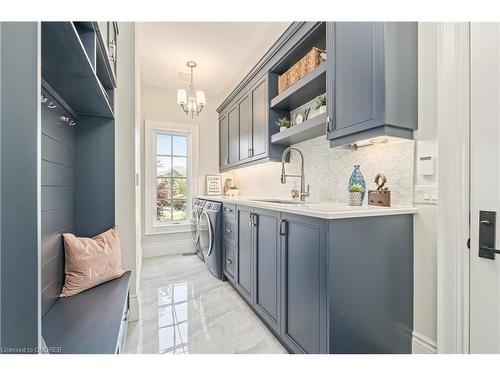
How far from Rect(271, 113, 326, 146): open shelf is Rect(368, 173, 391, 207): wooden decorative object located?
0.59 metres

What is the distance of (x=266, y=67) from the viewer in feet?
8.36

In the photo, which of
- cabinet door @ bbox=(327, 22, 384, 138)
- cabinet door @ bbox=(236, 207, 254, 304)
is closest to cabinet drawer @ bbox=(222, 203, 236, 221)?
cabinet door @ bbox=(236, 207, 254, 304)

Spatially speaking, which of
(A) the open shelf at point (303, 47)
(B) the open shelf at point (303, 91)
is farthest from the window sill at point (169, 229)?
(A) the open shelf at point (303, 47)

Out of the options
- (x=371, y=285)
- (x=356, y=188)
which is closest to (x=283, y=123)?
(x=356, y=188)

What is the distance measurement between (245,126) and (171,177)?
5.66ft

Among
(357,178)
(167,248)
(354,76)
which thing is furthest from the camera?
(167,248)

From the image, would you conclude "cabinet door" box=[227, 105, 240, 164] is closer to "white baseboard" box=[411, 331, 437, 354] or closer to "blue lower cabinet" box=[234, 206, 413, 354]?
"blue lower cabinet" box=[234, 206, 413, 354]

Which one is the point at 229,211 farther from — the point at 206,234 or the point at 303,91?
the point at 303,91

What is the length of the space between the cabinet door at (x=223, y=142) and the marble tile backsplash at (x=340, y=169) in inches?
34.3

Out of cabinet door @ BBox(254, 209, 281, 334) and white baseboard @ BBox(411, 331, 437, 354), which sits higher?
cabinet door @ BBox(254, 209, 281, 334)

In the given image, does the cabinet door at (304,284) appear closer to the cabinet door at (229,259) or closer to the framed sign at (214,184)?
the cabinet door at (229,259)

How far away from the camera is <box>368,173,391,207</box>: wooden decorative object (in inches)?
60.2

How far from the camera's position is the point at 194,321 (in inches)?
73.8

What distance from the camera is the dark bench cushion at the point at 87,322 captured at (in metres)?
0.97
